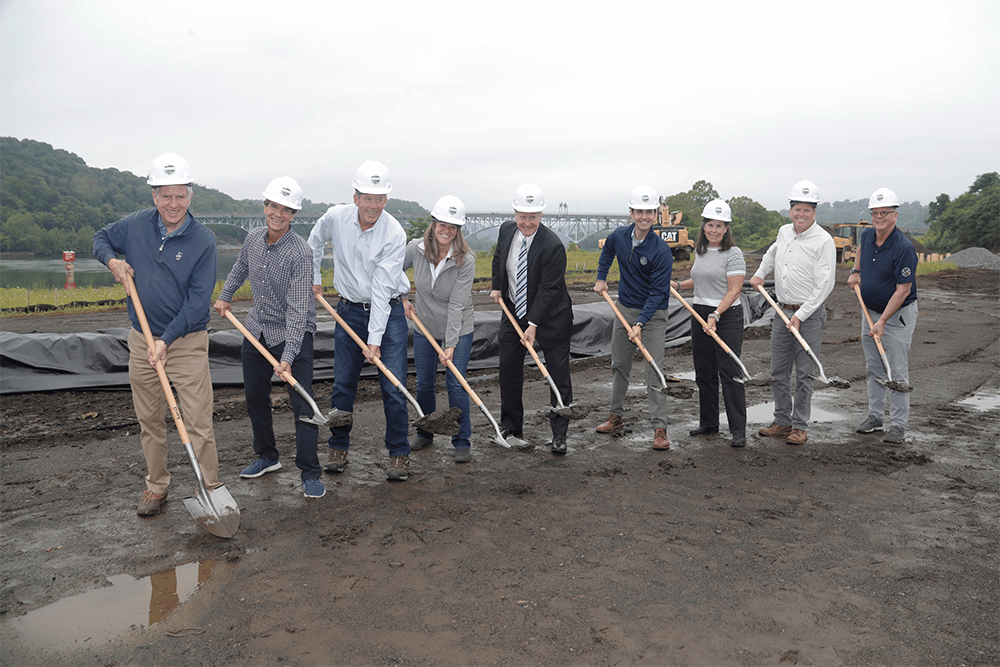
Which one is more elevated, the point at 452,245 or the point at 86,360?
the point at 452,245

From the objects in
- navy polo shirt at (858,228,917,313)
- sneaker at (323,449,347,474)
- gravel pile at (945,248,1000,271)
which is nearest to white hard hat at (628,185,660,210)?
navy polo shirt at (858,228,917,313)

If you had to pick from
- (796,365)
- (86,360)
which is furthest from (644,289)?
(86,360)

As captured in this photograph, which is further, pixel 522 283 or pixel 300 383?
pixel 522 283

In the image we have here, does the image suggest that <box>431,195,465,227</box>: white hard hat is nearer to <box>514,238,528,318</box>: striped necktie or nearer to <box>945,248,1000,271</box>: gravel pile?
<box>514,238,528,318</box>: striped necktie

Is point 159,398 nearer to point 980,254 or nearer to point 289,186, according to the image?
point 289,186

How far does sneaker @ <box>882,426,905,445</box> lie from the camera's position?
5.35 m

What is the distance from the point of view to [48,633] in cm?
265

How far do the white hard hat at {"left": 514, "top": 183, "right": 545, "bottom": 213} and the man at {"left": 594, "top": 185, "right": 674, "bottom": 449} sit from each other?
0.79 metres

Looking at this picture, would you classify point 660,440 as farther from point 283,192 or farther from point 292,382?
point 283,192

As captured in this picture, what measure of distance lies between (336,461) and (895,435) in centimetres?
457

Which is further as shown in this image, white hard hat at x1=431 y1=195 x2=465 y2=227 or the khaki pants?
white hard hat at x1=431 y1=195 x2=465 y2=227

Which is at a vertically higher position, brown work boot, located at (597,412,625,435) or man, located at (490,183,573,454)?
man, located at (490,183,573,454)

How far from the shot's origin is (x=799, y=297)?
5344mm

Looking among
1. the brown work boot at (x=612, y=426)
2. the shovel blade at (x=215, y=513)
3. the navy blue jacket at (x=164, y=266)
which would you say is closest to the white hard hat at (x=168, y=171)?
the navy blue jacket at (x=164, y=266)
